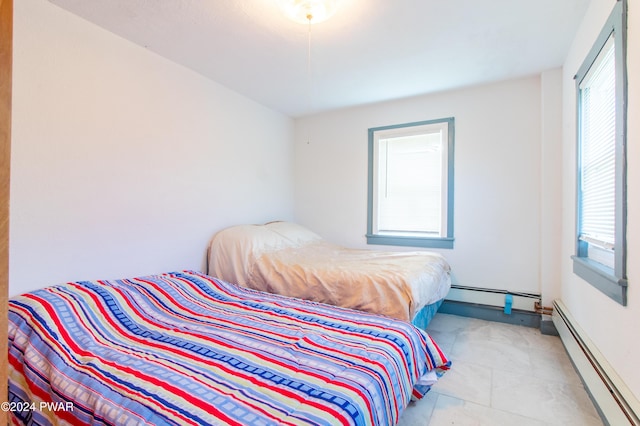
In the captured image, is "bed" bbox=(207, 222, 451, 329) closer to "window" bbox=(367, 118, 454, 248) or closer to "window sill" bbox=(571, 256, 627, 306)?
"window" bbox=(367, 118, 454, 248)

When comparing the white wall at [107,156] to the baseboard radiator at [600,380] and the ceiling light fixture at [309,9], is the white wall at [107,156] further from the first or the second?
the baseboard radiator at [600,380]

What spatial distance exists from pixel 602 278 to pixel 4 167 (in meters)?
2.33

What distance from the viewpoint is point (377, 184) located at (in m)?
3.59

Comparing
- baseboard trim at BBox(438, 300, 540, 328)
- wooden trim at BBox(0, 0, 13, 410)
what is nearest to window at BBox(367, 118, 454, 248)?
baseboard trim at BBox(438, 300, 540, 328)

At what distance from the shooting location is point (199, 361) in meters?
1.20

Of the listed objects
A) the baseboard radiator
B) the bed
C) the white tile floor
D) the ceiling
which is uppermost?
the ceiling

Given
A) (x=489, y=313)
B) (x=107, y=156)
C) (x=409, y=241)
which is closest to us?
(x=107, y=156)

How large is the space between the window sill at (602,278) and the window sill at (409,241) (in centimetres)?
116

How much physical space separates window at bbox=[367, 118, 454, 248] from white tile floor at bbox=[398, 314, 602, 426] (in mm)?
1069

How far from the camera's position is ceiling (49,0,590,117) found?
1830 millimetres

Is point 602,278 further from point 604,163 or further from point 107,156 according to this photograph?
point 107,156

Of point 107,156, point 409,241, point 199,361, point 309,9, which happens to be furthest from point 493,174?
point 107,156

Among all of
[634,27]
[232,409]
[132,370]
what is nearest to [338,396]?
[232,409]

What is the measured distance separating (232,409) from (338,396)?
0.34 meters
